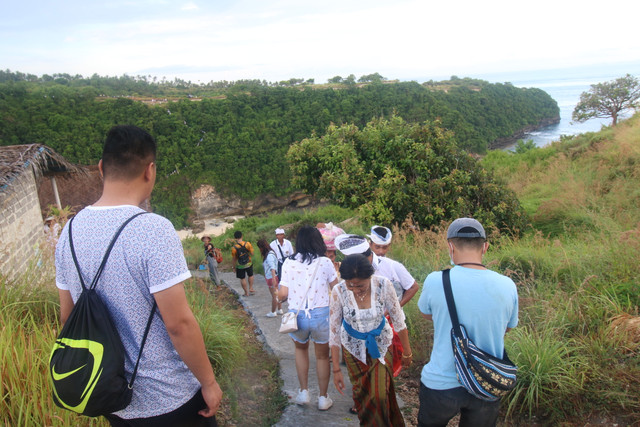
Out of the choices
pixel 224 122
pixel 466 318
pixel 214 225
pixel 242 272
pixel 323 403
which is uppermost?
pixel 224 122

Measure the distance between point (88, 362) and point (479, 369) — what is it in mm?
1653

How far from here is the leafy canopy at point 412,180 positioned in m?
9.32

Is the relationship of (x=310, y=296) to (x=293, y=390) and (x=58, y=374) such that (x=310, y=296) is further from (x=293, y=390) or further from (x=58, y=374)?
(x=58, y=374)

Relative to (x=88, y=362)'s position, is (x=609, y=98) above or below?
above

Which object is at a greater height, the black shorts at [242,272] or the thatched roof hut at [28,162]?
the thatched roof hut at [28,162]

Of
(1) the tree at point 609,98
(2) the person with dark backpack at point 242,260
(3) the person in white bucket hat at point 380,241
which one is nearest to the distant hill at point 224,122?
(1) the tree at point 609,98

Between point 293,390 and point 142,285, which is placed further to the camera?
point 293,390

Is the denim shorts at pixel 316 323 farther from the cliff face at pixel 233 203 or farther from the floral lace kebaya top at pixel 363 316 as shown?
the cliff face at pixel 233 203

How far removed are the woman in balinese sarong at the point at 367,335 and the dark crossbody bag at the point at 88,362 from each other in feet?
4.80

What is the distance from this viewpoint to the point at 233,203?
51656 millimetres

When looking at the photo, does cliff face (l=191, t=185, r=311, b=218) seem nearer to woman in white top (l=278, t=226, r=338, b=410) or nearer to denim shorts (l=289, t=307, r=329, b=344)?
woman in white top (l=278, t=226, r=338, b=410)

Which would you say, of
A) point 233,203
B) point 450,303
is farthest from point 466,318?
point 233,203

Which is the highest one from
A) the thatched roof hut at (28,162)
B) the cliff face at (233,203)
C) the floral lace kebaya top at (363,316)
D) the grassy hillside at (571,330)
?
the thatched roof hut at (28,162)

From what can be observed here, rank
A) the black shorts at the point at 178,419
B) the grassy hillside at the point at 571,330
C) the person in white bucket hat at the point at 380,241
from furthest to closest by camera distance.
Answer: the person in white bucket hat at the point at 380,241, the grassy hillside at the point at 571,330, the black shorts at the point at 178,419
